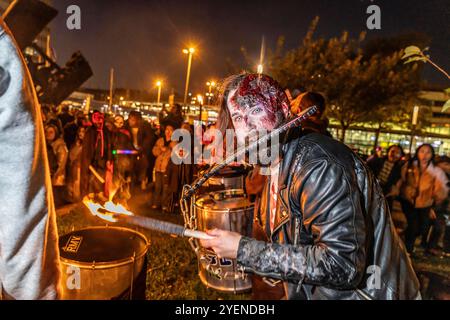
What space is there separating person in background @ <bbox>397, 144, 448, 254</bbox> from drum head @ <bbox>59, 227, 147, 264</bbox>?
7.19 m

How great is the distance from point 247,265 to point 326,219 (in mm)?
479

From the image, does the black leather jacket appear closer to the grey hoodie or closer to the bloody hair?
the bloody hair

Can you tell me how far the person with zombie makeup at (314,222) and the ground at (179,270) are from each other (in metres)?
2.42

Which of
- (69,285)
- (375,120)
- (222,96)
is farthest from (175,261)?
(375,120)

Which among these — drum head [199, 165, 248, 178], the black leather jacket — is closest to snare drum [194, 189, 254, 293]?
drum head [199, 165, 248, 178]

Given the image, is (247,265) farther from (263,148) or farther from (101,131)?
(101,131)

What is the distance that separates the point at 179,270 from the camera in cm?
587

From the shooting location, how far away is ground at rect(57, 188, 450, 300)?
466 centimetres

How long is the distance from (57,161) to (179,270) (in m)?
5.85

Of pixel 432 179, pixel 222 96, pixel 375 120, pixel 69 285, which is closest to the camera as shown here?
pixel 222 96

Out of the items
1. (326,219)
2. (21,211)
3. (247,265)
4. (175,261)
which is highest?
(21,211)

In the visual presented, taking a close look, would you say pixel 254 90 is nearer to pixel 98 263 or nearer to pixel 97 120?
pixel 98 263

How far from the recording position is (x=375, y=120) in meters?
29.9

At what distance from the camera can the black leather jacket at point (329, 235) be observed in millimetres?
1582
